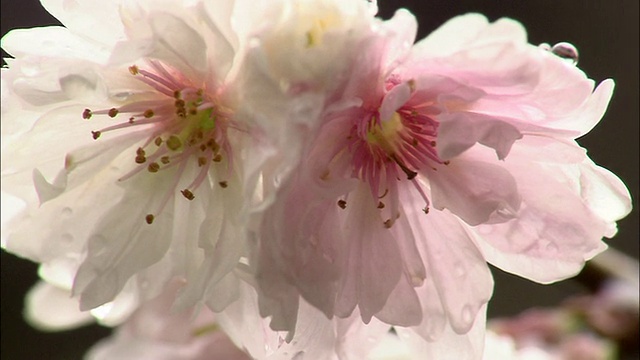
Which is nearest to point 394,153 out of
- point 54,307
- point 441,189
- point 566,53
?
point 441,189

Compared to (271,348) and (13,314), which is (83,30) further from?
(13,314)

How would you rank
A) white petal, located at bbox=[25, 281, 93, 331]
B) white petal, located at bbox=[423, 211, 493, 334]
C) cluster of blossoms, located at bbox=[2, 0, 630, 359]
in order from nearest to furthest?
cluster of blossoms, located at bbox=[2, 0, 630, 359] < white petal, located at bbox=[423, 211, 493, 334] < white petal, located at bbox=[25, 281, 93, 331]

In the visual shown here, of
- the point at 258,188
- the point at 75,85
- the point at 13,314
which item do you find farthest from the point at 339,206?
the point at 13,314

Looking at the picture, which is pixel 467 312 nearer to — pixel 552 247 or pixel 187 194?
pixel 552 247

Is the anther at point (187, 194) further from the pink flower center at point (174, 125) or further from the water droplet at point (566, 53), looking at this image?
the water droplet at point (566, 53)

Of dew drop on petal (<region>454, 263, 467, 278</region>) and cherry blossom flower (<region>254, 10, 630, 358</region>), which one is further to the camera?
A: dew drop on petal (<region>454, 263, 467, 278</region>)

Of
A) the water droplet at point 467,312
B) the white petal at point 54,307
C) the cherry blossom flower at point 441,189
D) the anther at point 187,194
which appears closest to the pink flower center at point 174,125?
the anther at point 187,194

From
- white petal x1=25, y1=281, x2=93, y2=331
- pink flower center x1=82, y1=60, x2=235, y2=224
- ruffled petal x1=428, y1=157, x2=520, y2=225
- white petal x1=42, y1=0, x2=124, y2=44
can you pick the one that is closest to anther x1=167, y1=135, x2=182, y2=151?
pink flower center x1=82, y1=60, x2=235, y2=224

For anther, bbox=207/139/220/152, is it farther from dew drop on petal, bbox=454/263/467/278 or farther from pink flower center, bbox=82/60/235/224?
dew drop on petal, bbox=454/263/467/278
